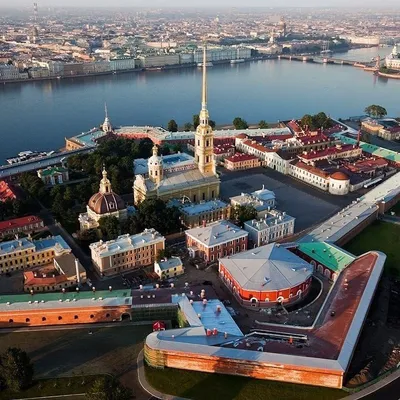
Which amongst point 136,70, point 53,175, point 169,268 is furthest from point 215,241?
point 136,70

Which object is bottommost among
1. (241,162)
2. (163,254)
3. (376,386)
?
(376,386)

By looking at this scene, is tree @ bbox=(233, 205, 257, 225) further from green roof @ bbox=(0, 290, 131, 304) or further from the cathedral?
green roof @ bbox=(0, 290, 131, 304)

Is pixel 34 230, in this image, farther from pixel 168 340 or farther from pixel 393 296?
pixel 393 296

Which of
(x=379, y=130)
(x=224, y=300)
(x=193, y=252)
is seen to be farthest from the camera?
(x=379, y=130)

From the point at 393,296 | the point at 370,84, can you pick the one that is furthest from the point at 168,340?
the point at 370,84

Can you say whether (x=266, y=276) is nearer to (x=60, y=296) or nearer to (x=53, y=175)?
(x=60, y=296)

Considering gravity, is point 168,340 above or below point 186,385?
above

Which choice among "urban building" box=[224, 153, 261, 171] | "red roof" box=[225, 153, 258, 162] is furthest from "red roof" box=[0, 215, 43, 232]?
"red roof" box=[225, 153, 258, 162]
